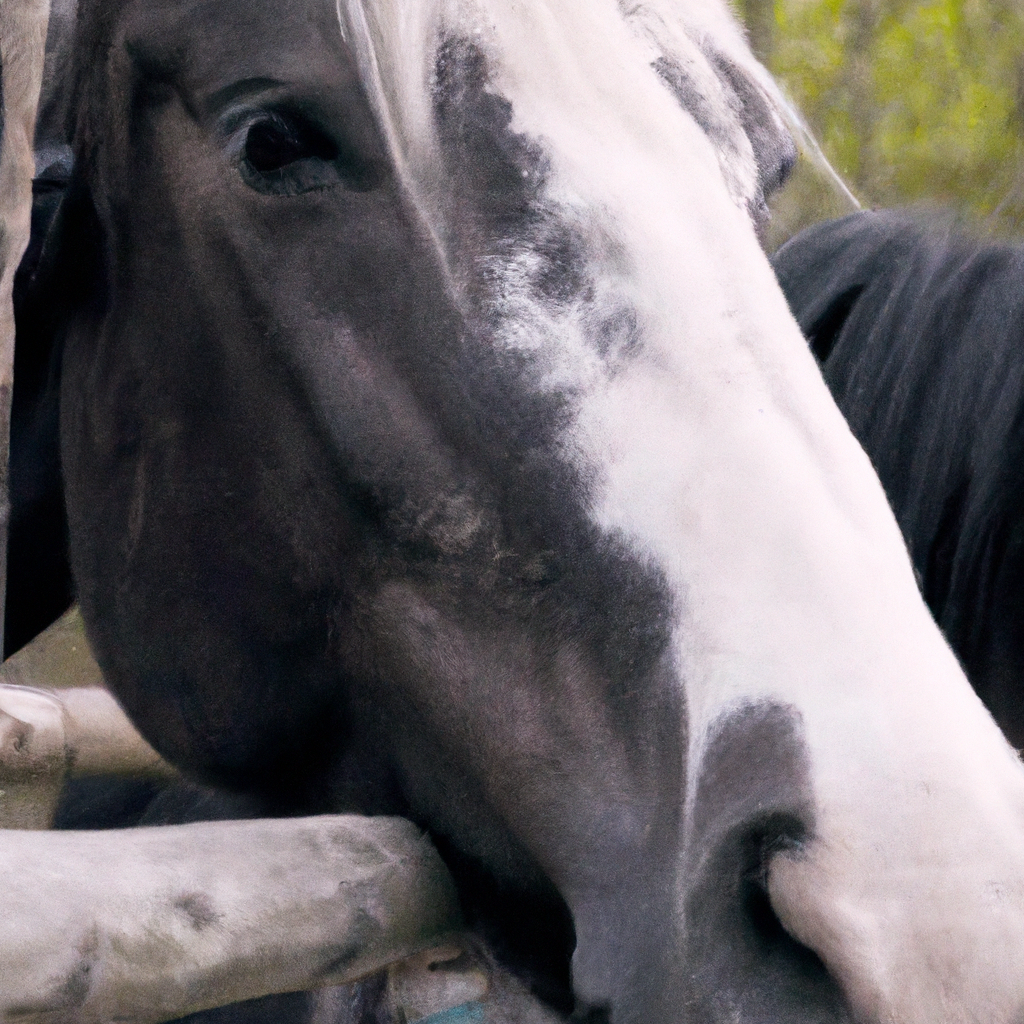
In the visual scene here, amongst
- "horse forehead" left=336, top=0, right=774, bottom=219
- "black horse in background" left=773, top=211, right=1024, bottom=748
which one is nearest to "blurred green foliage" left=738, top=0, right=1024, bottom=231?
"black horse in background" left=773, top=211, right=1024, bottom=748

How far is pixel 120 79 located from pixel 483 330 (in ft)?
1.32

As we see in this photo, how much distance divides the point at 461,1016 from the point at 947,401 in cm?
112

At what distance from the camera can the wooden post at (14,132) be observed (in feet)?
2.78

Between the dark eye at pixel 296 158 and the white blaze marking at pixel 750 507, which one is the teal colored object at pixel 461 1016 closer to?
the white blaze marking at pixel 750 507

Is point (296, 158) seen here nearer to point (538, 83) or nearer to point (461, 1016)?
point (538, 83)

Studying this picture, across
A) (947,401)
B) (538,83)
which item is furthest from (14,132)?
(947,401)

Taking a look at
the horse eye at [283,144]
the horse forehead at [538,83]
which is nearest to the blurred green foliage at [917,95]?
the horse forehead at [538,83]

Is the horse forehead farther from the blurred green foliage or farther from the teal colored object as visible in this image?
the blurred green foliage

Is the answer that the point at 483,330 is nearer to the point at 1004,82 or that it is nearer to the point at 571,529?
the point at 571,529

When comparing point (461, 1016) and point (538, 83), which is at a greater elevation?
point (538, 83)

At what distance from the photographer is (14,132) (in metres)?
0.86

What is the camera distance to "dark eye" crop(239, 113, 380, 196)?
0.88 metres

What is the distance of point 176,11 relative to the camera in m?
0.92

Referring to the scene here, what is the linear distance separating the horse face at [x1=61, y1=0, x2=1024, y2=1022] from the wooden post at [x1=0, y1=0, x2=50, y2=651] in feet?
0.33
